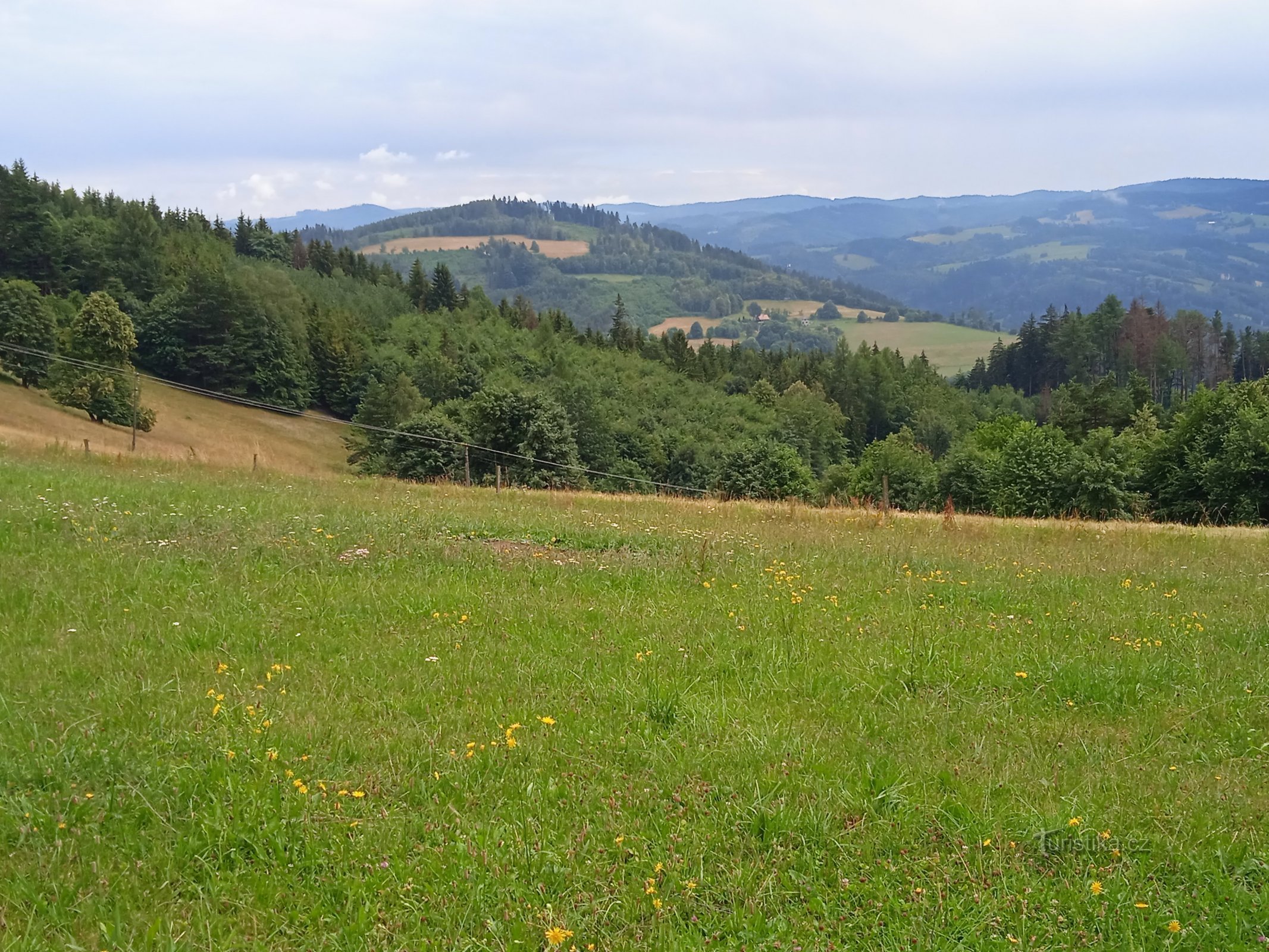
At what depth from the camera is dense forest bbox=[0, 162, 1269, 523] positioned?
53906mm

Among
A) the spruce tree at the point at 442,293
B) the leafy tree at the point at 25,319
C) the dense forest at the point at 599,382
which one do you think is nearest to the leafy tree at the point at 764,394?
the dense forest at the point at 599,382

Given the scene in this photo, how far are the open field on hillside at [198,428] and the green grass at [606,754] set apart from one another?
1601 inches

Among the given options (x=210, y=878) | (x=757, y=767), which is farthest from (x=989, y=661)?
(x=210, y=878)

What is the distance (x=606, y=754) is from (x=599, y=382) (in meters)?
104

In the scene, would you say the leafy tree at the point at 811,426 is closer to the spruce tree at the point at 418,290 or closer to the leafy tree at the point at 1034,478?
the leafy tree at the point at 1034,478

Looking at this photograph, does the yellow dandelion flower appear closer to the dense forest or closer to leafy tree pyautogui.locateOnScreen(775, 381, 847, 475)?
the dense forest

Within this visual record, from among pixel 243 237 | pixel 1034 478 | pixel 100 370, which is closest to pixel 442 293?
pixel 243 237

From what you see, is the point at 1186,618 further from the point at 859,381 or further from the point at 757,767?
the point at 859,381

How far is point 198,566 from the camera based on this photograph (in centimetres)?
981

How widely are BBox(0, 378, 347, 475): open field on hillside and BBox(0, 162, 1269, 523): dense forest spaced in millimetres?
2742

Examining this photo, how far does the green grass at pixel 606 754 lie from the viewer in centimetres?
425

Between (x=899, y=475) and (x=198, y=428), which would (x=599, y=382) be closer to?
Result: (x=899, y=475)

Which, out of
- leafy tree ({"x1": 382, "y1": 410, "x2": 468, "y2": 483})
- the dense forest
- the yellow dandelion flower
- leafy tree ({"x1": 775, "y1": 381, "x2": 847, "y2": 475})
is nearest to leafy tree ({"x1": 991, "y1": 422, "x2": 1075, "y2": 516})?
the dense forest

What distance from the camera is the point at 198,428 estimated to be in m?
71.4
